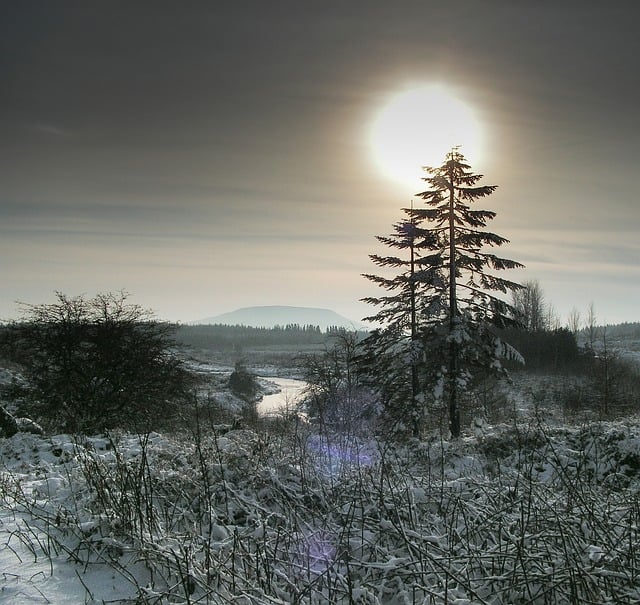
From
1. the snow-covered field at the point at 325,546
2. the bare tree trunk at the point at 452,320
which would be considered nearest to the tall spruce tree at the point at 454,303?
the bare tree trunk at the point at 452,320

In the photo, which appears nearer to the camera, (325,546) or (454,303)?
(325,546)

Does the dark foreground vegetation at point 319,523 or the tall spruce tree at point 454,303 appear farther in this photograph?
the tall spruce tree at point 454,303

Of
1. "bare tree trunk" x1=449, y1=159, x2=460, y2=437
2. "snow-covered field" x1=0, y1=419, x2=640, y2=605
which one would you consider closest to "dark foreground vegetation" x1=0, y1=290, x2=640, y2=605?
"snow-covered field" x1=0, y1=419, x2=640, y2=605

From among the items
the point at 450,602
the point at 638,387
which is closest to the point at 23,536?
the point at 450,602

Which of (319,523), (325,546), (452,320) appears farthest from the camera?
(452,320)

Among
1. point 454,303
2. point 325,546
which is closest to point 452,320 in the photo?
point 454,303

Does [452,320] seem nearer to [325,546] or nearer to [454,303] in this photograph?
[454,303]

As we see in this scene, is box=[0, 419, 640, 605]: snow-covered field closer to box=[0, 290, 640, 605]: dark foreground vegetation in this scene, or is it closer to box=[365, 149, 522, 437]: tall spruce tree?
box=[0, 290, 640, 605]: dark foreground vegetation

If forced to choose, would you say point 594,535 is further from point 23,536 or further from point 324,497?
point 23,536

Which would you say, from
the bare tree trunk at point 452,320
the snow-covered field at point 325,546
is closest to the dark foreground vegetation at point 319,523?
the snow-covered field at point 325,546

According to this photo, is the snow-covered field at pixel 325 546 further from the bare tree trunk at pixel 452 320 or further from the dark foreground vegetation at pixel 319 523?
the bare tree trunk at pixel 452 320

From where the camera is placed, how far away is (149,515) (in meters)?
4.63

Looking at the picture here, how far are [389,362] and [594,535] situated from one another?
16.2m

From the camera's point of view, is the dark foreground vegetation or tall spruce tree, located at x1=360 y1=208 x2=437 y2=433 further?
tall spruce tree, located at x1=360 y1=208 x2=437 y2=433
